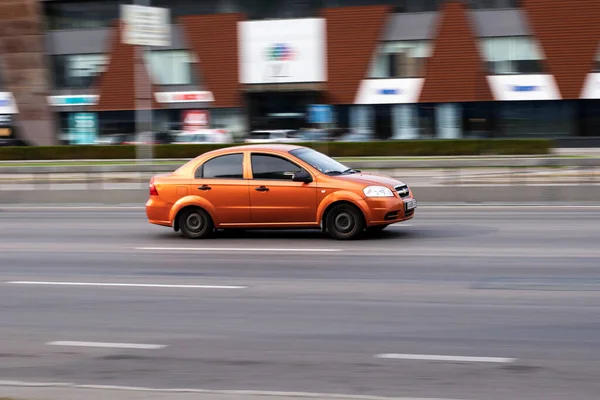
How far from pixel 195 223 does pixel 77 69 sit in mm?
48127

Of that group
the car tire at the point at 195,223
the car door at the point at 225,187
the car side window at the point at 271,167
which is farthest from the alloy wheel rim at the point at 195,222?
the car side window at the point at 271,167

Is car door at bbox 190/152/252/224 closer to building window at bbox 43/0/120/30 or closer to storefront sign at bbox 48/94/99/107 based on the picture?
storefront sign at bbox 48/94/99/107

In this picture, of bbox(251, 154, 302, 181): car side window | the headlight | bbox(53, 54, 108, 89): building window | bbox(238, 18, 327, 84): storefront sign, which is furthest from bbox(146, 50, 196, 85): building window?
the headlight

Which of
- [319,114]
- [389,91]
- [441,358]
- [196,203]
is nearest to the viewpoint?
[441,358]

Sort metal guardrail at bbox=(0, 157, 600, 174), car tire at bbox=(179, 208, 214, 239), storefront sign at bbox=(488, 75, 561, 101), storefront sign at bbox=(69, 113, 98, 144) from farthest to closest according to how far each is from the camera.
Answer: storefront sign at bbox=(69, 113, 98, 144) < storefront sign at bbox=(488, 75, 561, 101) < metal guardrail at bbox=(0, 157, 600, 174) < car tire at bbox=(179, 208, 214, 239)

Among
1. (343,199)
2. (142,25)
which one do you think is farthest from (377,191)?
(142,25)

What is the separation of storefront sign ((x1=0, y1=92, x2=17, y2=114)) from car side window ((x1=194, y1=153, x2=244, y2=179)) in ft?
→ 162

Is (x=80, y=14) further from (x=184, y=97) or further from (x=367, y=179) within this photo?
(x=367, y=179)

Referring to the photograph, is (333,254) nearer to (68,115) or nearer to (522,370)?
(522,370)

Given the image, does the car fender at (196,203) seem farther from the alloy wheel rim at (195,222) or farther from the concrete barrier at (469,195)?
the concrete barrier at (469,195)

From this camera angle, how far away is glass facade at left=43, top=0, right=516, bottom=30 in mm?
53750

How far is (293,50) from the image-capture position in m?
55.0

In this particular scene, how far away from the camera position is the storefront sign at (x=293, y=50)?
54.8 meters

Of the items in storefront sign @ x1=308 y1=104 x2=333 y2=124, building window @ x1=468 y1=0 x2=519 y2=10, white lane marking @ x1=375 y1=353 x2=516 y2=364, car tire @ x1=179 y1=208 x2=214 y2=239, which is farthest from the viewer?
building window @ x1=468 y1=0 x2=519 y2=10
